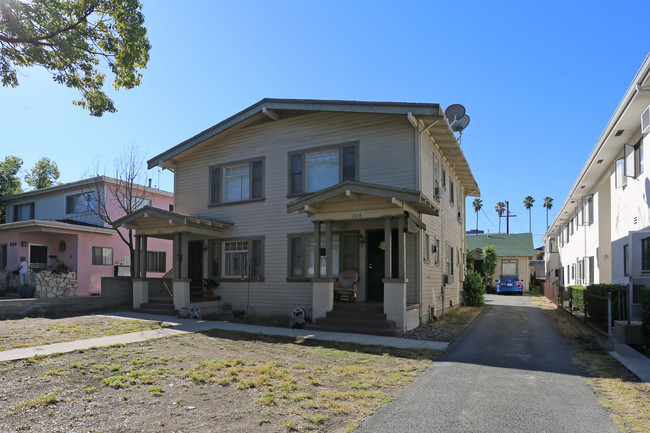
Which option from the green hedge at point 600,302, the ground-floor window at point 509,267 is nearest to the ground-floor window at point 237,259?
the green hedge at point 600,302

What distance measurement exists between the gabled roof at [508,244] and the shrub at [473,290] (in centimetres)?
1804

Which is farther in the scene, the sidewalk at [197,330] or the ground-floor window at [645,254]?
the ground-floor window at [645,254]

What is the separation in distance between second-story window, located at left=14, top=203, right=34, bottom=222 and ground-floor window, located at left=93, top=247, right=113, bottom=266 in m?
6.37

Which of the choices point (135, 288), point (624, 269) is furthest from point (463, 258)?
point (135, 288)

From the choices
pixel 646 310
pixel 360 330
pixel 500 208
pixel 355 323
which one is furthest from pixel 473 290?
pixel 500 208

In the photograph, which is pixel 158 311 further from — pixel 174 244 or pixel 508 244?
pixel 508 244

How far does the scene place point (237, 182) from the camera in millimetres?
17062

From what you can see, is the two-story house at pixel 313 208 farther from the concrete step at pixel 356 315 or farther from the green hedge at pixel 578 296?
the green hedge at pixel 578 296

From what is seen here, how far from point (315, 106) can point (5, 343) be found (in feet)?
33.5

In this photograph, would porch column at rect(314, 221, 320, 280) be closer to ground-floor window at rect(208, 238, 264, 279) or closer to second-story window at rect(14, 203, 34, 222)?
ground-floor window at rect(208, 238, 264, 279)

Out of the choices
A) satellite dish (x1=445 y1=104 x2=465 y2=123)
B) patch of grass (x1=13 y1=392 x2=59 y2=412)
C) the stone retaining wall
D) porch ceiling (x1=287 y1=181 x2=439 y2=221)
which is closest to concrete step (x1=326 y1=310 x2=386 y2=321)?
porch ceiling (x1=287 y1=181 x2=439 y2=221)

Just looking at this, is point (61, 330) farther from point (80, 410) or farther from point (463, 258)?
point (463, 258)

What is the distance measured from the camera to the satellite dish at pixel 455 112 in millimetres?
18656

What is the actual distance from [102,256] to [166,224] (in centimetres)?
864
